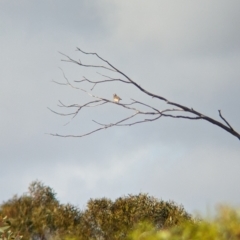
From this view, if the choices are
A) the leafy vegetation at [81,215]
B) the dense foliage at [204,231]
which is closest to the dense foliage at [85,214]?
the leafy vegetation at [81,215]

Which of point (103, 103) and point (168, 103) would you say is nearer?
point (168, 103)

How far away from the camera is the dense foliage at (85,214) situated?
1001 inches

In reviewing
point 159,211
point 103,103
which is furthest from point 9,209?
point 103,103

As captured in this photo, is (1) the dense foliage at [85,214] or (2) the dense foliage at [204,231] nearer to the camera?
(2) the dense foliage at [204,231]

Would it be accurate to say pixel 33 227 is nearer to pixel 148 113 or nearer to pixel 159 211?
pixel 159 211

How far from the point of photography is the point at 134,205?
27828 mm

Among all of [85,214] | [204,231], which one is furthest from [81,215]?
[204,231]

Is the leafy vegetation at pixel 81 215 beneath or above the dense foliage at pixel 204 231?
above

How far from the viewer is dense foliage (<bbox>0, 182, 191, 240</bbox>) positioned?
25422 millimetres

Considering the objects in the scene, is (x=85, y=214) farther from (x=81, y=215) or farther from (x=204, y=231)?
(x=204, y=231)

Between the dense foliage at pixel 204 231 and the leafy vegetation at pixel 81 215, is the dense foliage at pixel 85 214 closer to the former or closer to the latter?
the leafy vegetation at pixel 81 215

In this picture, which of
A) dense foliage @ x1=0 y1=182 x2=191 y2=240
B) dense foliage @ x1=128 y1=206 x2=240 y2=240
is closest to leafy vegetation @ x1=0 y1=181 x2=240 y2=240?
dense foliage @ x1=0 y1=182 x2=191 y2=240

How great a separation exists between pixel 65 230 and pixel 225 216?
24301 mm

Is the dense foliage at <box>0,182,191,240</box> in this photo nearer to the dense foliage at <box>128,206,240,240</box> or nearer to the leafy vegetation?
the leafy vegetation
